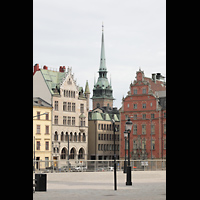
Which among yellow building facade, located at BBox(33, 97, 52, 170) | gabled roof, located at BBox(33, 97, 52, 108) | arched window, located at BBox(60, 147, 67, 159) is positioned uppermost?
gabled roof, located at BBox(33, 97, 52, 108)

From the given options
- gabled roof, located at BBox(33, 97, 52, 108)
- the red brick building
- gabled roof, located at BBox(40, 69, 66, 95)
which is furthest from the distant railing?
gabled roof, located at BBox(40, 69, 66, 95)

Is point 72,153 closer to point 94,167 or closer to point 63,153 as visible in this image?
point 63,153

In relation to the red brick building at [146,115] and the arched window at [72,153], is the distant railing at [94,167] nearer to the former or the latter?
the arched window at [72,153]

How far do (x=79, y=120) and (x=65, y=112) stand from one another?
3.93 m

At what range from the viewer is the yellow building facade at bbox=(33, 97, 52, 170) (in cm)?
7575

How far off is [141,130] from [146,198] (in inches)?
2560

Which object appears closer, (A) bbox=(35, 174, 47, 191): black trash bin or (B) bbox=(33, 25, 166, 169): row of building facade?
(A) bbox=(35, 174, 47, 191): black trash bin

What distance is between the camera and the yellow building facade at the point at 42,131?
249 feet

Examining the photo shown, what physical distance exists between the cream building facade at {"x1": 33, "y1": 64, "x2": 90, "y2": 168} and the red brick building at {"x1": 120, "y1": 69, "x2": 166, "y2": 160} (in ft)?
27.3

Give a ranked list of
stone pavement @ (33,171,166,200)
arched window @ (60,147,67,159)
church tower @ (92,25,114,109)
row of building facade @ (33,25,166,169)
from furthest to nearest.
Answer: church tower @ (92,25,114,109), arched window @ (60,147,67,159), row of building facade @ (33,25,166,169), stone pavement @ (33,171,166,200)

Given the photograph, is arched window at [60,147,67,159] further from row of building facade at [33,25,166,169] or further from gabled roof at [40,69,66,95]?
gabled roof at [40,69,66,95]

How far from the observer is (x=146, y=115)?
7981 centimetres
